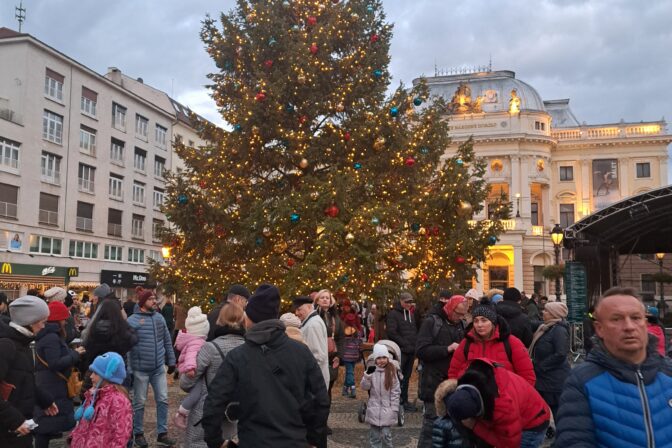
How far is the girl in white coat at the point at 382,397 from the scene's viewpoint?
6.78 m

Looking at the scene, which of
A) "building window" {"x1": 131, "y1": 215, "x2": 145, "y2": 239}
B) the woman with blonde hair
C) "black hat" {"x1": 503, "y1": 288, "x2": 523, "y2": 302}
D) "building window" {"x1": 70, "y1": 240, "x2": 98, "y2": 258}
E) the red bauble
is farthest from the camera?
"building window" {"x1": 131, "y1": 215, "x2": 145, "y2": 239}

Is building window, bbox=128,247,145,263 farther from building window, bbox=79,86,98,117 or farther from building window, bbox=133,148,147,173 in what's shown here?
building window, bbox=79,86,98,117

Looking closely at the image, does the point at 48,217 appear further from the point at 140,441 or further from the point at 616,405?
the point at 616,405

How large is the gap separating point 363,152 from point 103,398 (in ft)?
37.8

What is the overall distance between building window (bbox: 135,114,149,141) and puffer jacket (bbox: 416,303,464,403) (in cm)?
4331

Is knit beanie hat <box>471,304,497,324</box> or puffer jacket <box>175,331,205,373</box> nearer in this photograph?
knit beanie hat <box>471,304,497,324</box>

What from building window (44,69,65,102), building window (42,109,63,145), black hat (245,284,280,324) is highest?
building window (44,69,65,102)

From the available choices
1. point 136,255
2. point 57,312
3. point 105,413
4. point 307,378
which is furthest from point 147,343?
point 136,255

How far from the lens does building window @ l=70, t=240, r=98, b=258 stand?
37875 millimetres

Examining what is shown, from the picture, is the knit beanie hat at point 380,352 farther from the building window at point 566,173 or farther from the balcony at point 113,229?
the building window at point 566,173

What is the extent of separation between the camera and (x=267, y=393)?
12.4ft

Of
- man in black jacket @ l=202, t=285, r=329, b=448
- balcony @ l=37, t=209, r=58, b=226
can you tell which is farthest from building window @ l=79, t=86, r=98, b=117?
man in black jacket @ l=202, t=285, r=329, b=448

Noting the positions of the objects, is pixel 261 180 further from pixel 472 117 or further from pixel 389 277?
pixel 472 117

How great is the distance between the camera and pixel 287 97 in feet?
50.4
